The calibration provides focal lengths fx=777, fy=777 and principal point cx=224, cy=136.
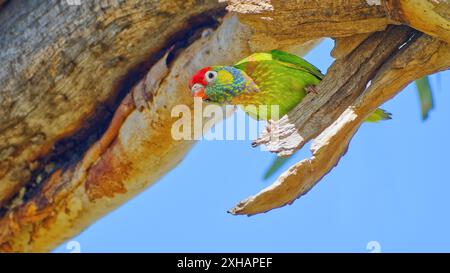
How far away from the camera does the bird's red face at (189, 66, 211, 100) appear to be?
151 inches

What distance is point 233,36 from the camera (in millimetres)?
3910

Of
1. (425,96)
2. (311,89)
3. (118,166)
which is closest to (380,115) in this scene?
(311,89)

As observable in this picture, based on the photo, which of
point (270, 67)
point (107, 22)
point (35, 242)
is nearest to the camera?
point (270, 67)

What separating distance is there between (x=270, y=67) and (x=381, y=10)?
0.78 meters

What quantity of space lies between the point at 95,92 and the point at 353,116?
174cm

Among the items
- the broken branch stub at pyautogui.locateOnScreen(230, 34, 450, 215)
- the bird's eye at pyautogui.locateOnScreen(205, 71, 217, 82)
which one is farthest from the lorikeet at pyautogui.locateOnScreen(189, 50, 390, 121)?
the broken branch stub at pyautogui.locateOnScreen(230, 34, 450, 215)

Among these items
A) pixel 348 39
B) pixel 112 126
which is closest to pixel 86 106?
pixel 112 126

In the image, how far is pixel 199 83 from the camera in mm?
3848

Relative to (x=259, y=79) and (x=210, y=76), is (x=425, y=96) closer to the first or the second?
(x=259, y=79)

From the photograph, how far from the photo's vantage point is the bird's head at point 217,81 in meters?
3.80

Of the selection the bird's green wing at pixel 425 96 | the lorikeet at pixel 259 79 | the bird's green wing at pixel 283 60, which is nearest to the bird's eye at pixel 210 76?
the lorikeet at pixel 259 79

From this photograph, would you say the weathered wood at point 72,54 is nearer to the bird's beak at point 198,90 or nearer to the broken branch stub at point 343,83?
the bird's beak at point 198,90
